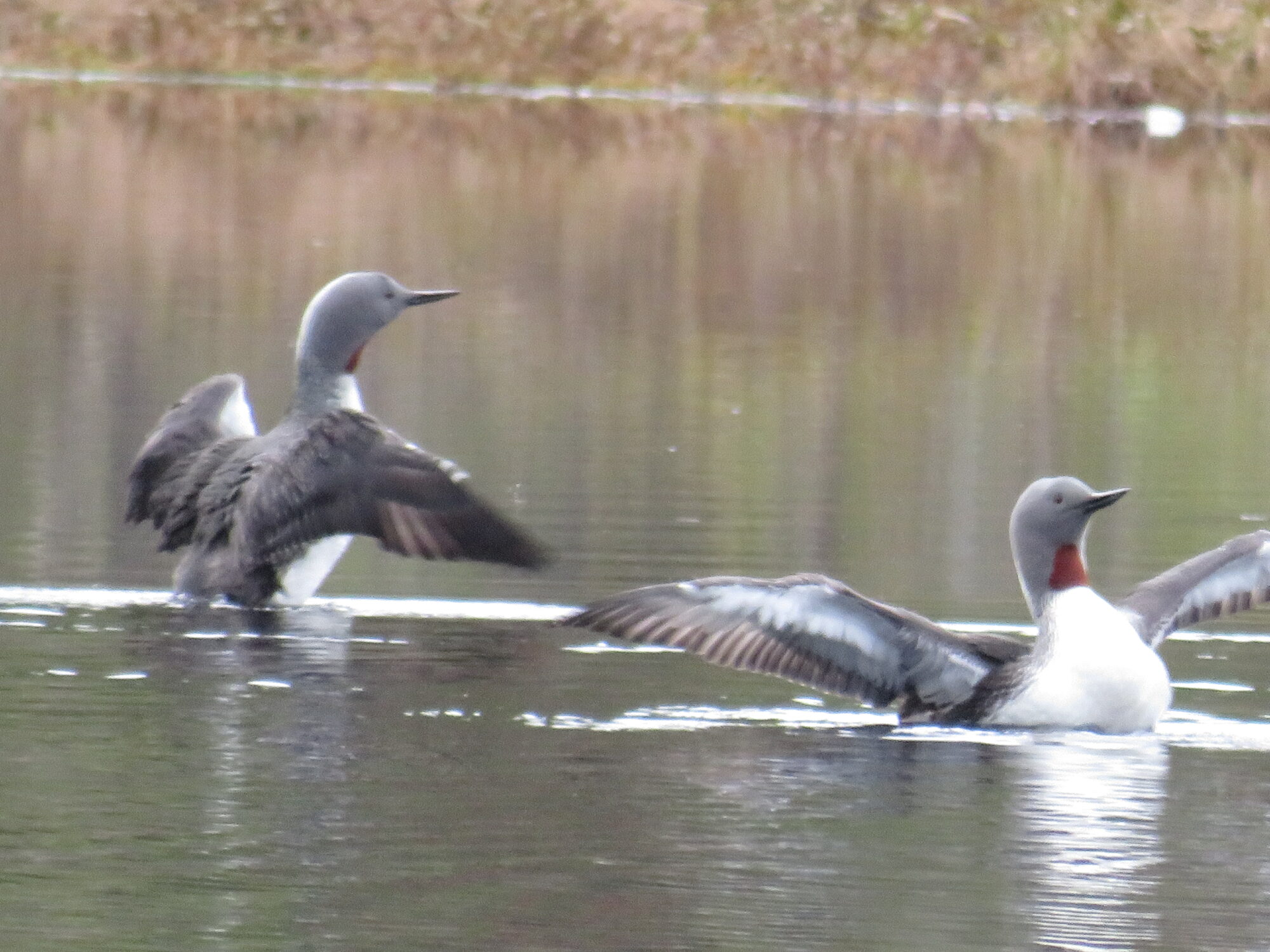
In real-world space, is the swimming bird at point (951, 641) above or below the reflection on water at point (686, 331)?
below

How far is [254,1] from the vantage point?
36.5 meters

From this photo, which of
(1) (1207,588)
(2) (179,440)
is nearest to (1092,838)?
(1) (1207,588)

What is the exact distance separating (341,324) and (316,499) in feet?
2.52

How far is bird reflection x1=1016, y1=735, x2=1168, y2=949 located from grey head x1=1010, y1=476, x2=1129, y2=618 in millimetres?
518

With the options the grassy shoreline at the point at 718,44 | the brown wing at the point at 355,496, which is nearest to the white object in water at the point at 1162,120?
the grassy shoreline at the point at 718,44

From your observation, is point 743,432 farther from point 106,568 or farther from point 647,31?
point 647,31

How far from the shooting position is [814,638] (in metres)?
6.83

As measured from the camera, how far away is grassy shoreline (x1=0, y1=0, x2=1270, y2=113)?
106 feet

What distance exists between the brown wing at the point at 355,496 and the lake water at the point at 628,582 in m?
0.24

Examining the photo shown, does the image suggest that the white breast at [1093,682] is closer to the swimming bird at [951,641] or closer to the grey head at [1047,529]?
the swimming bird at [951,641]

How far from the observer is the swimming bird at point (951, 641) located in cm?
666

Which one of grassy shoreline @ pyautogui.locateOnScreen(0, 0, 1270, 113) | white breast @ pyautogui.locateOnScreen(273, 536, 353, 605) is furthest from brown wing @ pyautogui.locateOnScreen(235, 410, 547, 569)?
grassy shoreline @ pyautogui.locateOnScreen(0, 0, 1270, 113)

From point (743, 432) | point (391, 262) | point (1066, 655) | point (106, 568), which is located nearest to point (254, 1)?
point (391, 262)

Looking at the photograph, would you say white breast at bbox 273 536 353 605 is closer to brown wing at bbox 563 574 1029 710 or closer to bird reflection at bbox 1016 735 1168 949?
brown wing at bbox 563 574 1029 710
